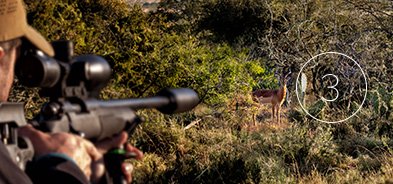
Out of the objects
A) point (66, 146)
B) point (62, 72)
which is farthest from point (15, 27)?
point (66, 146)

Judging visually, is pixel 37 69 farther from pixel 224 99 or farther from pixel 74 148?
pixel 224 99

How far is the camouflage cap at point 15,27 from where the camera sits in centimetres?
212

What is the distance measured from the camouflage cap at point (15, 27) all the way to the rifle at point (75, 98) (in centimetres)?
3

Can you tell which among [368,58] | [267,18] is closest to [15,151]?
[368,58]

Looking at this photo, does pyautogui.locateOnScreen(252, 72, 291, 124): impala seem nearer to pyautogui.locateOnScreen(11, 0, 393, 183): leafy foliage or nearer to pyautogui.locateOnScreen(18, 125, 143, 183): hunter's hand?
pyautogui.locateOnScreen(11, 0, 393, 183): leafy foliage

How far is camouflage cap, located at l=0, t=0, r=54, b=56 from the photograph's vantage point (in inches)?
83.3

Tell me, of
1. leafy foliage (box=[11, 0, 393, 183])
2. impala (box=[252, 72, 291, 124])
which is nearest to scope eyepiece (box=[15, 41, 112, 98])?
leafy foliage (box=[11, 0, 393, 183])

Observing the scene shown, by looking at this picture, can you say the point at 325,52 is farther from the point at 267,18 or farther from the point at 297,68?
the point at 267,18

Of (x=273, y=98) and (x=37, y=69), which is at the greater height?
(x=37, y=69)

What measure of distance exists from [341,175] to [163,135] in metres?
2.24

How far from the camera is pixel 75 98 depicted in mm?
2082

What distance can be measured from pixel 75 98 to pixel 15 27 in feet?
0.87

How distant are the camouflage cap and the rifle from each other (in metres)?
0.03

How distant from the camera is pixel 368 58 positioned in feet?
34.8
